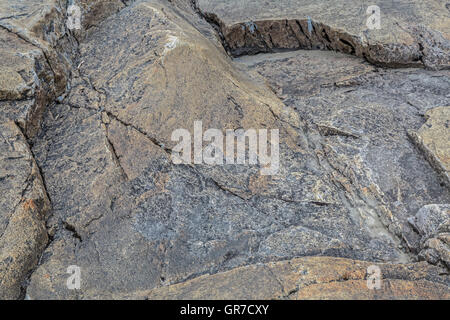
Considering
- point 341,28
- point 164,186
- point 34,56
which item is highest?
point 34,56

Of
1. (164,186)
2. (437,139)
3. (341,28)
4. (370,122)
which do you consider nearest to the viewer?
(164,186)

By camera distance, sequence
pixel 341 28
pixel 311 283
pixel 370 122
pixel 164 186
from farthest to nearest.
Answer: pixel 341 28 < pixel 370 122 < pixel 164 186 < pixel 311 283

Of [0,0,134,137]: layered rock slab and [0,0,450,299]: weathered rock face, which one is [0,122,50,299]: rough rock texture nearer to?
[0,0,450,299]: weathered rock face

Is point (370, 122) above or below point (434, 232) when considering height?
above

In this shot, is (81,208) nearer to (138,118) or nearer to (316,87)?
(138,118)

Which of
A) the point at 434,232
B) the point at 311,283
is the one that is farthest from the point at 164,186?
the point at 434,232

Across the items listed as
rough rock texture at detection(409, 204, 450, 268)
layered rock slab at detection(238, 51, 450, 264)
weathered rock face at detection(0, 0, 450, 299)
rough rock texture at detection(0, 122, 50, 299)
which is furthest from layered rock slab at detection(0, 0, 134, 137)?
rough rock texture at detection(409, 204, 450, 268)

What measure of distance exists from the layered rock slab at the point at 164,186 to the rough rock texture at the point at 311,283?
0.09 m

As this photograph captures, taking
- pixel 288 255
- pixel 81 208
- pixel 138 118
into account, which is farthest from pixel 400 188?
pixel 81 208

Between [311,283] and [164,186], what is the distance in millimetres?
829

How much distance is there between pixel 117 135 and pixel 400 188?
148cm

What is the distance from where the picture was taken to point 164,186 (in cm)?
209

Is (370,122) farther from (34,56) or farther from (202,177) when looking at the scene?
(34,56)

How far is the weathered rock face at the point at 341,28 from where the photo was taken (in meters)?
3.04
